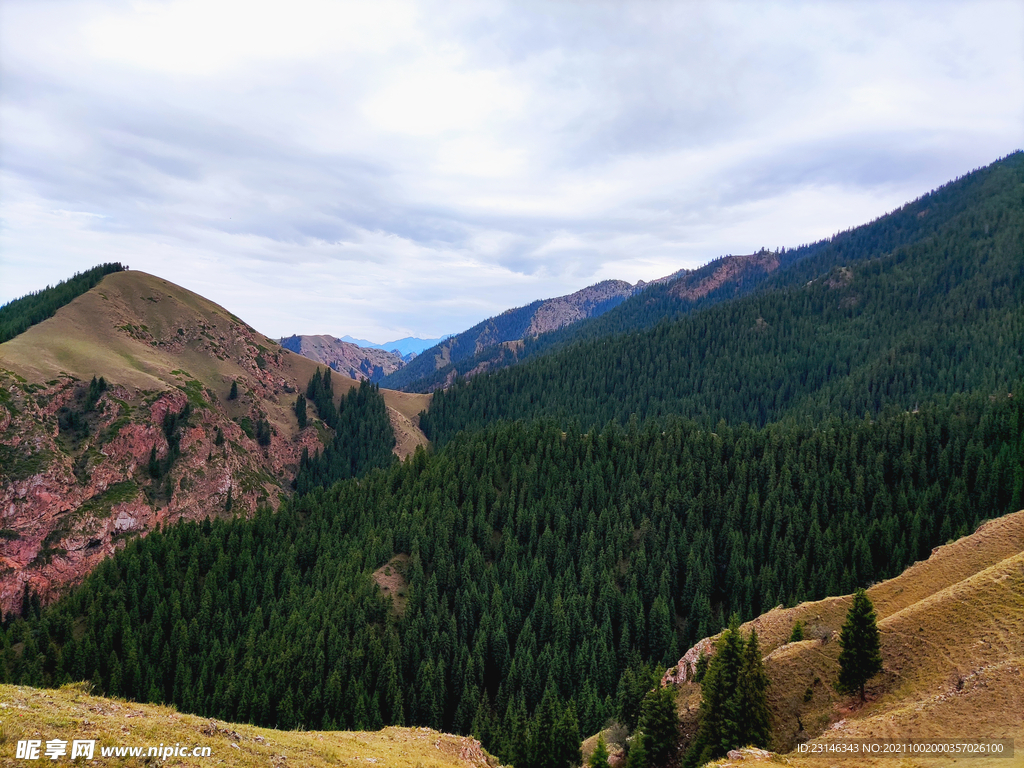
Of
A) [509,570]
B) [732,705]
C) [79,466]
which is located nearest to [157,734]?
[732,705]

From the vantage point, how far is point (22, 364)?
6949 inches

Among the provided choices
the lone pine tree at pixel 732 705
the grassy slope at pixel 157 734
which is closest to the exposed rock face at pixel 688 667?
the lone pine tree at pixel 732 705

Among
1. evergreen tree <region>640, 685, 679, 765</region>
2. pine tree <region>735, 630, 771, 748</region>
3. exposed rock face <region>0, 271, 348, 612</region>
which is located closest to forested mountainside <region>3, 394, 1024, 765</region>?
exposed rock face <region>0, 271, 348, 612</region>

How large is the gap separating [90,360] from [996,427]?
307295mm

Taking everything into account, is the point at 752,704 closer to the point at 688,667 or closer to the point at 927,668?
the point at 927,668

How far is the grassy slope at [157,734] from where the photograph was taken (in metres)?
26.8

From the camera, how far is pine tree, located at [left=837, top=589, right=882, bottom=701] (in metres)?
47.2

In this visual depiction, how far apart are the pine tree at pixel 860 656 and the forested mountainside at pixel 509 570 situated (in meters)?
48.7

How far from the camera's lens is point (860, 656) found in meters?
47.6

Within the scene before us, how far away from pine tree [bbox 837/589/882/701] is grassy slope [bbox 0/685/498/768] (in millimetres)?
A: 38429

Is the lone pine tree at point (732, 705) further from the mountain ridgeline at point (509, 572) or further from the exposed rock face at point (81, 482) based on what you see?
the exposed rock face at point (81, 482)

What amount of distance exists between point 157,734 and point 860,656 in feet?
184

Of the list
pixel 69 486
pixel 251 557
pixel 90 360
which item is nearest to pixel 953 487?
pixel 251 557

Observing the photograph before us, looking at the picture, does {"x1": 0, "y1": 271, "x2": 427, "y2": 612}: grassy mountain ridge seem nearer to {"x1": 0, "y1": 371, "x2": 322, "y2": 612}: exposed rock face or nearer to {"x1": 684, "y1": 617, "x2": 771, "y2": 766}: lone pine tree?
{"x1": 0, "y1": 371, "x2": 322, "y2": 612}: exposed rock face
